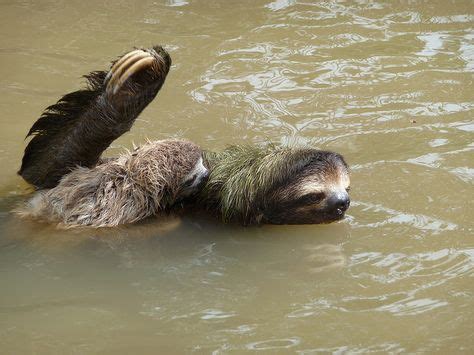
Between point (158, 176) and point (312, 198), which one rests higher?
point (158, 176)

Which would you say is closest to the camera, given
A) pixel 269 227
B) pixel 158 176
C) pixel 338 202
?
pixel 338 202

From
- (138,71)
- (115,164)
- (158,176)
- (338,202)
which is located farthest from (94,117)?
(338,202)

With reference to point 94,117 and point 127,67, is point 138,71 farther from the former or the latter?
point 94,117

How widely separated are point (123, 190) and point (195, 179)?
425 millimetres

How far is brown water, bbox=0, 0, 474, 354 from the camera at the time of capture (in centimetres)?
388

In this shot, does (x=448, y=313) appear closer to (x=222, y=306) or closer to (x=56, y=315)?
(x=222, y=306)

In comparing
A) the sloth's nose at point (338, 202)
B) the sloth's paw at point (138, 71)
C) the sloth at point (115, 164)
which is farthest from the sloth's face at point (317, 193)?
A: the sloth's paw at point (138, 71)

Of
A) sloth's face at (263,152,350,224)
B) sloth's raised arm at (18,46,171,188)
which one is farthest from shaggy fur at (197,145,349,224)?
sloth's raised arm at (18,46,171,188)

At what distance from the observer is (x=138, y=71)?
479cm

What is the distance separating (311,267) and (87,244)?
1.29 m

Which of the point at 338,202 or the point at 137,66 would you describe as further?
the point at 137,66

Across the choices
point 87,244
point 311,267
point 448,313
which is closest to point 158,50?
point 87,244

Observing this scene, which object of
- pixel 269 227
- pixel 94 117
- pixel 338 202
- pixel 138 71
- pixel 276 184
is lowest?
pixel 269 227

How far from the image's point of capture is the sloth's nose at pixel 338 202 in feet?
15.2
